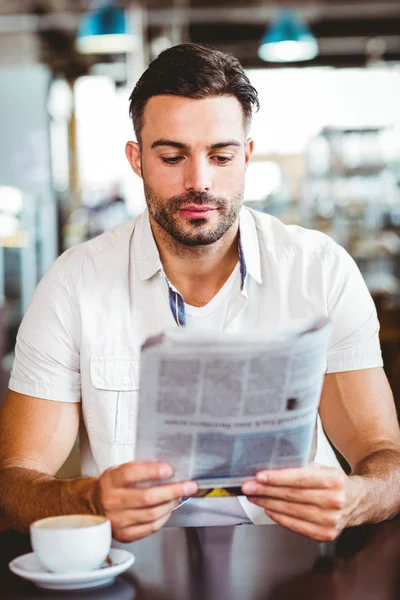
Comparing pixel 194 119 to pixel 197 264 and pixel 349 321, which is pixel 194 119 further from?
pixel 349 321

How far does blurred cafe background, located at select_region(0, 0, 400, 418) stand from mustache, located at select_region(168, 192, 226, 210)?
619cm

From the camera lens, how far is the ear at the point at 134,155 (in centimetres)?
213

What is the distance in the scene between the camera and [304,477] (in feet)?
4.40

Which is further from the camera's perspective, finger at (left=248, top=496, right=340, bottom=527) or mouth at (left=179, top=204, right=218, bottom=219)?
mouth at (left=179, top=204, right=218, bottom=219)

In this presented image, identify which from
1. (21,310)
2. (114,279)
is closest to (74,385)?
(114,279)

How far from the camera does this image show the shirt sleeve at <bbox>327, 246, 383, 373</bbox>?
6.23ft

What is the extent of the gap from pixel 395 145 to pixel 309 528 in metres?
10.1

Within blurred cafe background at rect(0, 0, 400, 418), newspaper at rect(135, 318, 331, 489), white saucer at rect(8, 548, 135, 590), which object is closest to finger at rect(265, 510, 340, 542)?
newspaper at rect(135, 318, 331, 489)

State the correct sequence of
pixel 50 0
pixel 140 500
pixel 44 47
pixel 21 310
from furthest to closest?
pixel 44 47, pixel 50 0, pixel 21 310, pixel 140 500

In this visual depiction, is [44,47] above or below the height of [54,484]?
above

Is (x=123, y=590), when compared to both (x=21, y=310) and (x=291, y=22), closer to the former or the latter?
(x=21, y=310)

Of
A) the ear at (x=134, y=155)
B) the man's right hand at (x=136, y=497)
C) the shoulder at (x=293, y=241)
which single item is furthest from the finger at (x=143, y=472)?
the ear at (x=134, y=155)

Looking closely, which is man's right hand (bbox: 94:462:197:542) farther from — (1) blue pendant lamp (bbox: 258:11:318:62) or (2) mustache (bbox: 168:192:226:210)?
(1) blue pendant lamp (bbox: 258:11:318:62)

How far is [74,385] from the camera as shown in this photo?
1.91 meters
